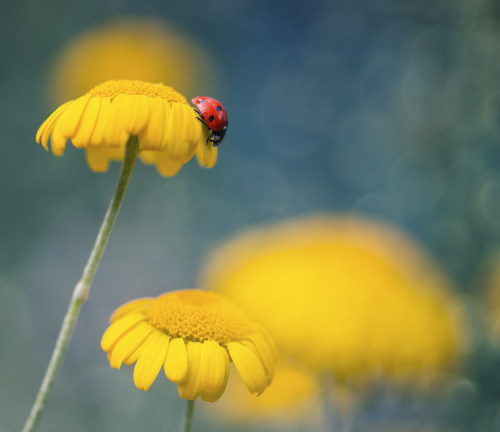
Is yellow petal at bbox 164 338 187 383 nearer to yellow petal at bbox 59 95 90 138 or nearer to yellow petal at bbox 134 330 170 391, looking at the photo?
yellow petal at bbox 134 330 170 391

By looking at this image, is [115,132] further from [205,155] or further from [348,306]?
[348,306]

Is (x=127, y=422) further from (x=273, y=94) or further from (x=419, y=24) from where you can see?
(x=273, y=94)

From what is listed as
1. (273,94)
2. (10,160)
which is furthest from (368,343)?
(273,94)

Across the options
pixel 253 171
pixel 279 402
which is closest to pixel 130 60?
pixel 253 171

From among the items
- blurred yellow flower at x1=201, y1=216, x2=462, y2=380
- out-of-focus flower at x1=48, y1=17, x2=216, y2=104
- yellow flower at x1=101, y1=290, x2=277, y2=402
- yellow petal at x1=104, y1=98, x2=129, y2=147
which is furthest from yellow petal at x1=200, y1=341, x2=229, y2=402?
out-of-focus flower at x1=48, y1=17, x2=216, y2=104

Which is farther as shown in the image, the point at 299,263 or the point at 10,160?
the point at 10,160
